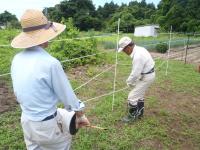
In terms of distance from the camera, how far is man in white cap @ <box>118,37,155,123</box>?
16.0ft

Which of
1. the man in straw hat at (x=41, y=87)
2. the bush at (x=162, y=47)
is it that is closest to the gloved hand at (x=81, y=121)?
the man in straw hat at (x=41, y=87)

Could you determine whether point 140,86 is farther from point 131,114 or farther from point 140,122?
point 140,122

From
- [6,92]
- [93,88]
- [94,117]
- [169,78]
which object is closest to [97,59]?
[169,78]

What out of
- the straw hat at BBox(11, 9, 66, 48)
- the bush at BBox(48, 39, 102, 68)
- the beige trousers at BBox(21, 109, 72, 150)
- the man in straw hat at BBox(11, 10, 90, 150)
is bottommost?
the bush at BBox(48, 39, 102, 68)

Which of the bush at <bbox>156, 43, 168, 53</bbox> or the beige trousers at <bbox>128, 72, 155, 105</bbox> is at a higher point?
the beige trousers at <bbox>128, 72, 155, 105</bbox>

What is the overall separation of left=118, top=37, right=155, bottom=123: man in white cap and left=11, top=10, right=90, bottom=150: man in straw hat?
257cm

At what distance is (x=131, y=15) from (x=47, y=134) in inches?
1773

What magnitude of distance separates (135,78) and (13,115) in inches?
79.7

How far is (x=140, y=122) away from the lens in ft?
17.3

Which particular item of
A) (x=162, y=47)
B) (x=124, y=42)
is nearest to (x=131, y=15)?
(x=162, y=47)

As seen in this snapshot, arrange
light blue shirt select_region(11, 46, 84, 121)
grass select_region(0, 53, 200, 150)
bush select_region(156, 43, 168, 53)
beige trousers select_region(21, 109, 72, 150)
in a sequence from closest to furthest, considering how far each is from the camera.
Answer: light blue shirt select_region(11, 46, 84, 121) < beige trousers select_region(21, 109, 72, 150) < grass select_region(0, 53, 200, 150) < bush select_region(156, 43, 168, 53)

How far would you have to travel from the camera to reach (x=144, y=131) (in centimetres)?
487

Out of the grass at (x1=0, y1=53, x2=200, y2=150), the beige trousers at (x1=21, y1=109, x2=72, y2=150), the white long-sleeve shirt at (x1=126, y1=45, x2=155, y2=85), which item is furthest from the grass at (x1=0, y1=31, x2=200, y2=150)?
the beige trousers at (x1=21, y1=109, x2=72, y2=150)

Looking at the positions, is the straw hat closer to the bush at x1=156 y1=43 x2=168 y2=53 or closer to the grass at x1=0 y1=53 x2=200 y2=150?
the grass at x1=0 y1=53 x2=200 y2=150
